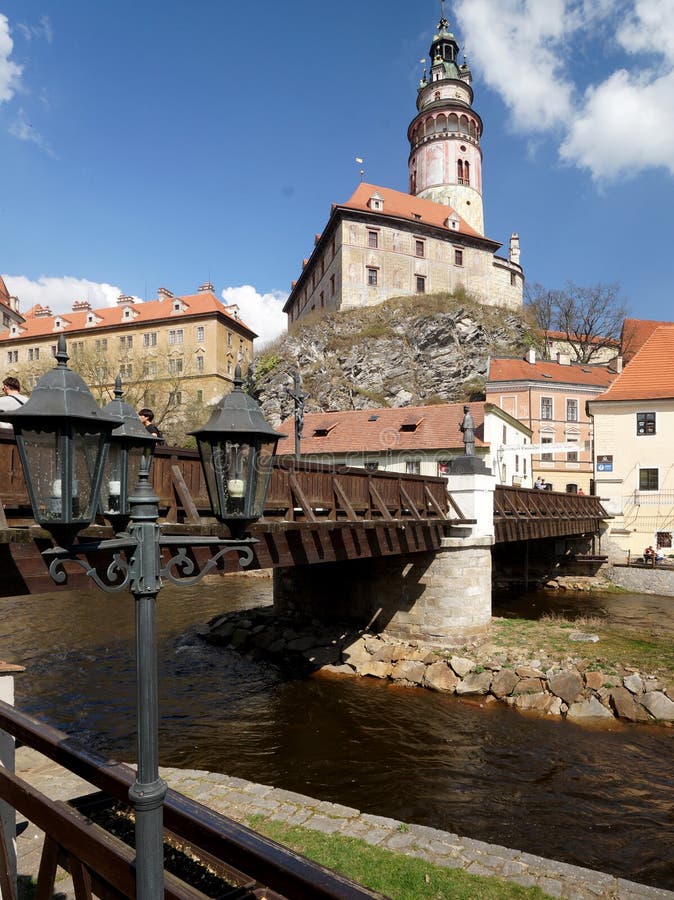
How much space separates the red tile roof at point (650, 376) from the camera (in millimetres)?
33938

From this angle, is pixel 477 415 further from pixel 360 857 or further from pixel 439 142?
pixel 439 142

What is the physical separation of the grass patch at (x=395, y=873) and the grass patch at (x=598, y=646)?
968 centimetres

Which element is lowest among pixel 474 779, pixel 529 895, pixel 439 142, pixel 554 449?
pixel 474 779

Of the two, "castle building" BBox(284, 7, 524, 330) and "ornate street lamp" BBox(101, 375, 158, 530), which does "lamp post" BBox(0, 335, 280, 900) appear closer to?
"ornate street lamp" BBox(101, 375, 158, 530)

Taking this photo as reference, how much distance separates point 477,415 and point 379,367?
19.2 metres

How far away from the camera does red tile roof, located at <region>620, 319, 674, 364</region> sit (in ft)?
199

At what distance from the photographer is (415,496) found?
1577 centimetres

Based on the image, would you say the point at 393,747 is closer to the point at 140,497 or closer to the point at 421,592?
the point at 421,592

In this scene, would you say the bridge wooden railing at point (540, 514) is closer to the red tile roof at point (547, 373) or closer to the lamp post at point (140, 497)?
the red tile roof at point (547, 373)

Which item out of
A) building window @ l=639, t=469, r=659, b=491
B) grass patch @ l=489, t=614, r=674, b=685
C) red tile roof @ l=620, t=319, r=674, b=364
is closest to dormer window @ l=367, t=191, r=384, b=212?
red tile roof @ l=620, t=319, r=674, b=364

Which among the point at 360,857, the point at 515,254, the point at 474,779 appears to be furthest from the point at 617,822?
the point at 515,254

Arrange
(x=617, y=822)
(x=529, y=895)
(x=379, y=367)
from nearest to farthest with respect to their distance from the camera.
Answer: (x=529, y=895) → (x=617, y=822) → (x=379, y=367)

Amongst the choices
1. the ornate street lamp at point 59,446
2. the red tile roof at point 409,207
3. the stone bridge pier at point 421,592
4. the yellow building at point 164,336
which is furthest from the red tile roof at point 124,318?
the ornate street lamp at point 59,446

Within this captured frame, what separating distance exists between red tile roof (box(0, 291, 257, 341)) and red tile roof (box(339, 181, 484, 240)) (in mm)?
18737
